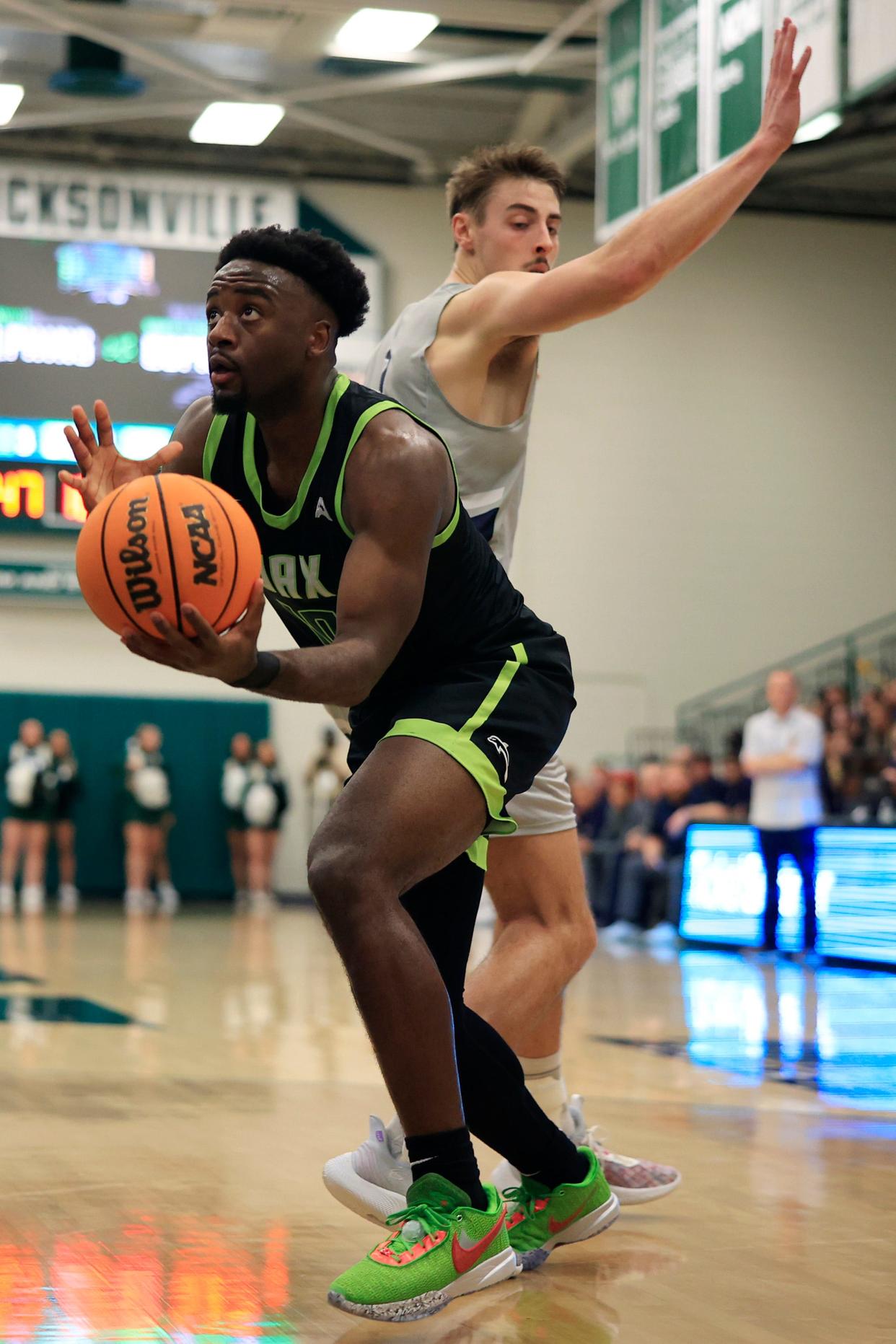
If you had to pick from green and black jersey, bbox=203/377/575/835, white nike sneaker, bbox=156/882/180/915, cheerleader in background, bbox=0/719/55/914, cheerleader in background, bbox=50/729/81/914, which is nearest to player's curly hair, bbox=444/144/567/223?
green and black jersey, bbox=203/377/575/835

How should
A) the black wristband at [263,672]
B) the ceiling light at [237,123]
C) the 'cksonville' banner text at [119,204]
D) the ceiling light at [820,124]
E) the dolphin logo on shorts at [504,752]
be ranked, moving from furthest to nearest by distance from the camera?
the 'cksonville' banner text at [119,204]
the ceiling light at [237,123]
the ceiling light at [820,124]
the dolphin logo on shorts at [504,752]
the black wristband at [263,672]

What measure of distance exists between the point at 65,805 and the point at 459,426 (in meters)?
14.1

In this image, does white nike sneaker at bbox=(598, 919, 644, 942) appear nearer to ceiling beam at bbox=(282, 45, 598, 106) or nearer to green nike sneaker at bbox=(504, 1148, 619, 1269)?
ceiling beam at bbox=(282, 45, 598, 106)

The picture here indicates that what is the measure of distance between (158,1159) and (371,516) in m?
1.91

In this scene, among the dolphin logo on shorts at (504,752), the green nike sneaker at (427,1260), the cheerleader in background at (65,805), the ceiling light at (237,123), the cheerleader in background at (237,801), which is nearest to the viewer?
the green nike sneaker at (427,1260)

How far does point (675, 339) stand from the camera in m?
20.3

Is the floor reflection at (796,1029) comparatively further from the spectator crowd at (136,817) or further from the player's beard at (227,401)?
the spectator crowd at (136,817)

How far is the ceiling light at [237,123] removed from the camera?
17.0 meters

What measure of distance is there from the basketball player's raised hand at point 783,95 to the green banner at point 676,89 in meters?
6.06

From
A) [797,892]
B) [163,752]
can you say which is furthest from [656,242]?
[163,752]

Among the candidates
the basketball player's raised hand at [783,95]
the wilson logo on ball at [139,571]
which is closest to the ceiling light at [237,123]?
the basketball player's raised hand at [783,95]

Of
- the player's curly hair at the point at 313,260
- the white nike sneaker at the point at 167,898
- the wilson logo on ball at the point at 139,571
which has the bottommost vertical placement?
the white nike sneaker at the point at 167,898

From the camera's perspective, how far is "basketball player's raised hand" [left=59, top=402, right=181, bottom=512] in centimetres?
304

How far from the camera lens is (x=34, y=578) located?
59.1 ft
